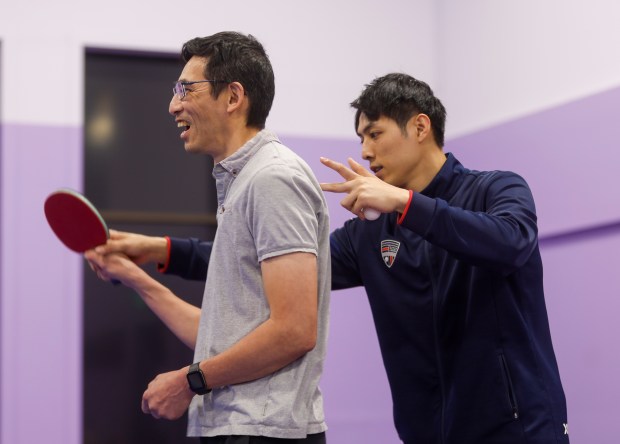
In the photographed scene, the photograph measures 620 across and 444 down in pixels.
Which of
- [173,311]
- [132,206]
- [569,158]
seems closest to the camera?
[173,311]

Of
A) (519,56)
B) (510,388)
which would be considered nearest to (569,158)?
(519,56)

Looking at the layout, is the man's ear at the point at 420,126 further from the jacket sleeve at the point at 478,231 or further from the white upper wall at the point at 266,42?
the white upper wall at the point at 266,42

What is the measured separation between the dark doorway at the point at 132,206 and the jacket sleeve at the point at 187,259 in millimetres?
1943

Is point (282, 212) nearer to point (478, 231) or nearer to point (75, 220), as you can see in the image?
point (478, 231)

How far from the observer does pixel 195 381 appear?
2.07 metres

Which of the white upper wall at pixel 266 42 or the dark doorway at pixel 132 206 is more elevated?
the white upper wall at pixel 266 42

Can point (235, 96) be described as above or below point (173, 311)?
above

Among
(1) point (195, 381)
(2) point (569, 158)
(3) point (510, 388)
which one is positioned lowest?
(3) point (510, 388)

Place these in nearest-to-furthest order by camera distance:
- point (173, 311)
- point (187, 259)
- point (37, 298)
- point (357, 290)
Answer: point (173, 311) → point (187, 259) → point (37, 298) → point (357, 290)

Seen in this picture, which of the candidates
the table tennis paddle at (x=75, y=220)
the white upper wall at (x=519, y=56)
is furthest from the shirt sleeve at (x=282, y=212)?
the white upper wall at (x=519, y=56)

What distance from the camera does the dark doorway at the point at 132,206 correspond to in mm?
4652

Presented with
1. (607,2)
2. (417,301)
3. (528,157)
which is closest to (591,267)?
(528,157)

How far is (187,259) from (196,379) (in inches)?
32.1

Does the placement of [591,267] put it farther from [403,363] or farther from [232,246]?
[232,246]
